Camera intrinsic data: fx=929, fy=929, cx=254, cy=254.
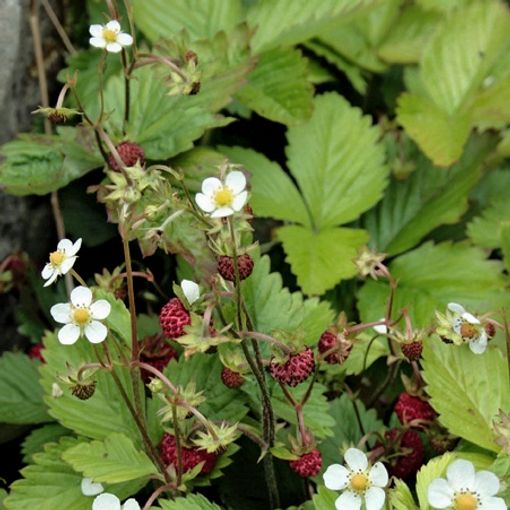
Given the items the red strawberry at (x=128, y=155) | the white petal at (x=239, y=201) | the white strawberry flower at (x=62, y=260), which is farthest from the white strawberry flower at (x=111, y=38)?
the white petal at (x=239, y=201)

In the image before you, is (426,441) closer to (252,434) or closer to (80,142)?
(252,434)

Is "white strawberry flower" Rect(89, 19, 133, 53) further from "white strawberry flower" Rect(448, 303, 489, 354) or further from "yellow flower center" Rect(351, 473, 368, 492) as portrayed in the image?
"yellow flower center" Rect(351, 473, 368, 492)

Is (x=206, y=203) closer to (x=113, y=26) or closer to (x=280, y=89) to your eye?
(x=113, y=26)

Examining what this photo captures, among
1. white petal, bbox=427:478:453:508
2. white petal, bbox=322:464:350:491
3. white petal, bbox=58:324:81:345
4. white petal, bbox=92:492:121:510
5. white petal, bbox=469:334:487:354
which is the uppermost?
white petal, bbox=58:324:81:345

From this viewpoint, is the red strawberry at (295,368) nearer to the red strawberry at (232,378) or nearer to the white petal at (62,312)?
the red strawberry at (232,378)

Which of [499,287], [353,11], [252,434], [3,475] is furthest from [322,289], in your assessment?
[3,475]

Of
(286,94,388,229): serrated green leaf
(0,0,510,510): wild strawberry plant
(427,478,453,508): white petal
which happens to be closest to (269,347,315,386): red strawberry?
(0,0,510,510): wild strawberry plant
